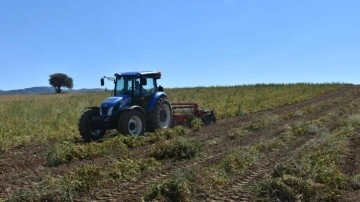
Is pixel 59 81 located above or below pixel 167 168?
above

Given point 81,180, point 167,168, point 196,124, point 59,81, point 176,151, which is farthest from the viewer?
point 59,81

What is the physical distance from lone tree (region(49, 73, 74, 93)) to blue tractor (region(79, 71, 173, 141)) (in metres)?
90.0

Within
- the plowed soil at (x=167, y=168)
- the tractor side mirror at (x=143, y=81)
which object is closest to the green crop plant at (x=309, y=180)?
the plowed soil at (x=167, y=168)

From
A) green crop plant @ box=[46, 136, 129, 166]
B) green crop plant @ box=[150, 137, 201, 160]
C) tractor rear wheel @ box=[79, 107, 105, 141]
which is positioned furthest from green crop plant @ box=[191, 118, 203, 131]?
green crop plant @ box=[150, 137, 201, 160]

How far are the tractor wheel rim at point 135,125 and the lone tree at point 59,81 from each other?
91331mm

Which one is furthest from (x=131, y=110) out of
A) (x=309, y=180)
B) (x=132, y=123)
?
(x=309, y=180)

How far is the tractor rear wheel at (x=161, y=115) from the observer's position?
14436 mm

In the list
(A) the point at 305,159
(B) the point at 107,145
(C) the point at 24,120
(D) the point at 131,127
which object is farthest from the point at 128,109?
(C) the point at 24,120

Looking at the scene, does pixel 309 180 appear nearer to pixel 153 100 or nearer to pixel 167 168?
pixel 167 168

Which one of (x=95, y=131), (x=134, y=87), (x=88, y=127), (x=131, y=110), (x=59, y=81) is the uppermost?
(x=59, y=81)

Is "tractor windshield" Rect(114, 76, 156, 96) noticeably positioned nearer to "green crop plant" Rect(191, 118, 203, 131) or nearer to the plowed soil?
the plowed soil

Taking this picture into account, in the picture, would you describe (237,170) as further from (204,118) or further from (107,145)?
(204,118)

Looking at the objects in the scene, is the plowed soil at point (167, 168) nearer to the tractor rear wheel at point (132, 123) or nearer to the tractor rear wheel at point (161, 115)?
Answer: the tractor rear wheel at point (161, 115)

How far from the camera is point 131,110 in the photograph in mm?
13297
